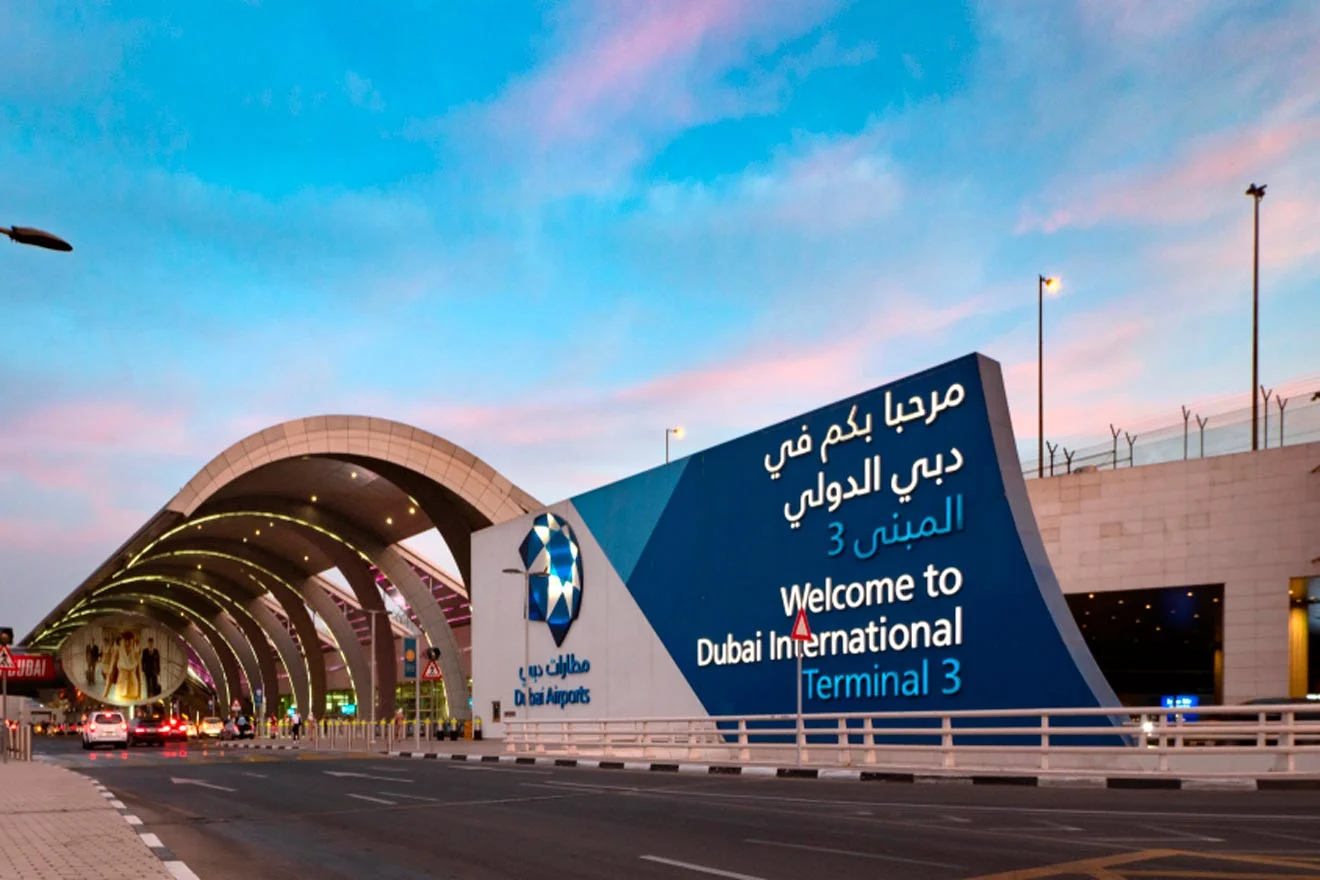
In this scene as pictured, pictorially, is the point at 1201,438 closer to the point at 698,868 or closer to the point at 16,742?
the point at 698,868

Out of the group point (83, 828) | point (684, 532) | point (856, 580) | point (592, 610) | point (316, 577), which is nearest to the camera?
point (83, 828)

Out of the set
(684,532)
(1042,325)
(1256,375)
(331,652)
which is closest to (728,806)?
(684,532)

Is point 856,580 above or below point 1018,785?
above

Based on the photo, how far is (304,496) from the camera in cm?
6141

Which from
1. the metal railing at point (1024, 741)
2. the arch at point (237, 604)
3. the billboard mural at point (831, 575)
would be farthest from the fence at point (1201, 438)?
the arch at point (237, 604)

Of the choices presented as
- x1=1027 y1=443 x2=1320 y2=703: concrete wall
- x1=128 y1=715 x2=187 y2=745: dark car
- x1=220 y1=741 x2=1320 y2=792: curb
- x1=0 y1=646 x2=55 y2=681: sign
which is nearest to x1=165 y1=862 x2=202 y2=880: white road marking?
x1=220 y1=741 x2=1320 y2=792: curb

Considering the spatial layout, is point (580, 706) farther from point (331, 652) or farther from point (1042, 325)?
point (331, 652)

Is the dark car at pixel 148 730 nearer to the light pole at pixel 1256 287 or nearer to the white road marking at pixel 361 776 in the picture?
the white road marking at pixel 361 776

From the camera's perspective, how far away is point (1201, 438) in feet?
131

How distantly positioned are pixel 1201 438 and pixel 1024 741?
20.1 meters

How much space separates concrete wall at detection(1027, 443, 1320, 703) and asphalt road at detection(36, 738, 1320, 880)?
23034mm

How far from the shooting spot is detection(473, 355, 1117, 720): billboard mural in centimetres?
2231

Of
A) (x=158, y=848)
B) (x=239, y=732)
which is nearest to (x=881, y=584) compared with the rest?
(x=158, y=848)

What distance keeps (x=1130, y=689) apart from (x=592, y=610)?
3928 cm
